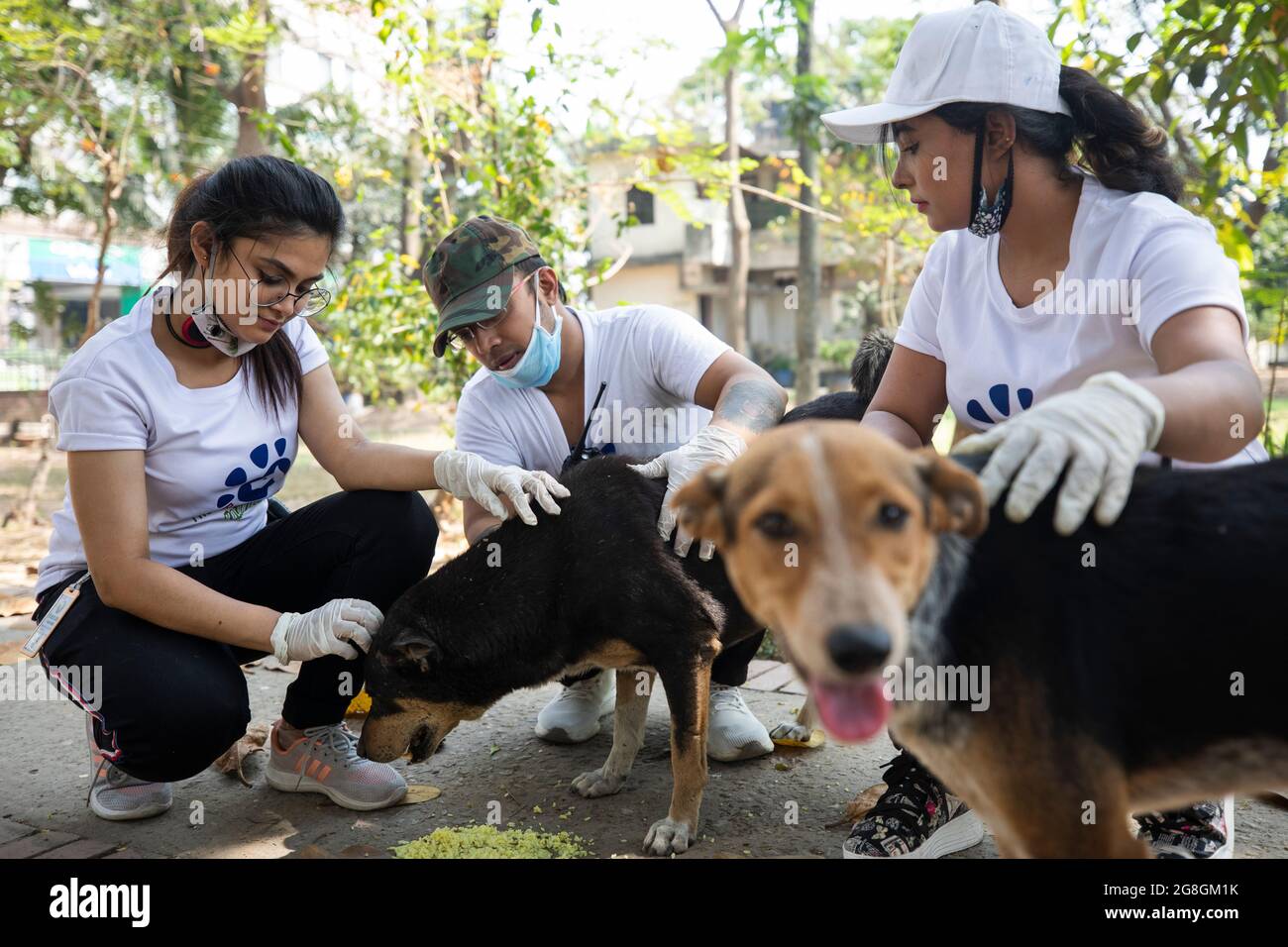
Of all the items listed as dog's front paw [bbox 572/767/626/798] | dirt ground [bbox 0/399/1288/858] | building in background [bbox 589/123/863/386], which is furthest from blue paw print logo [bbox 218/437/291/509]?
building in background [bbox 589/123/863/386]

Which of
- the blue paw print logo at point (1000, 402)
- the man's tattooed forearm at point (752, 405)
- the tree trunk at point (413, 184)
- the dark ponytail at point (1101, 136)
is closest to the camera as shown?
A: the dark ponytail at point (1101, 136)

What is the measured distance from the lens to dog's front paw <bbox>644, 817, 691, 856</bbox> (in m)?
3.17

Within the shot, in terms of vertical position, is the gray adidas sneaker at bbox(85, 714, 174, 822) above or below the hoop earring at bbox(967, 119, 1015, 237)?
below

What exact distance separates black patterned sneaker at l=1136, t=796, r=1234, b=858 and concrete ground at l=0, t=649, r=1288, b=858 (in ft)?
0.73

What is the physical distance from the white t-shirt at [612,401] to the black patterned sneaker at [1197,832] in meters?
2.09

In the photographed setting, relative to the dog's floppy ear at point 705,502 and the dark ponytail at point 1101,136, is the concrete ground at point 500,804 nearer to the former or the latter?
the dog's floppy ear at point 705,502

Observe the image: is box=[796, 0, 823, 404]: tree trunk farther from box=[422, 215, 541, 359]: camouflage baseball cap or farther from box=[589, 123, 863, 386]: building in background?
box=[589, 123, 863, 386]: building in background

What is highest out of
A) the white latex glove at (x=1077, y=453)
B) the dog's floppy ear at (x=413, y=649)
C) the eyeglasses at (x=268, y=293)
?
the eyeglasses at (x=268, y=293)

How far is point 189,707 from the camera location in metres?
3.20

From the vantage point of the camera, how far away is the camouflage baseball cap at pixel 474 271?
367cm

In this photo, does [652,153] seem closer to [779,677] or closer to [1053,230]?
[779,677]

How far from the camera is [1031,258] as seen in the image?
2.98m

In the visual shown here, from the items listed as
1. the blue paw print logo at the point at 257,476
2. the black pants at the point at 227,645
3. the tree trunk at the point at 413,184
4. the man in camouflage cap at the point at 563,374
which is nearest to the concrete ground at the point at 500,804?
the black pants at the point at 227,645
